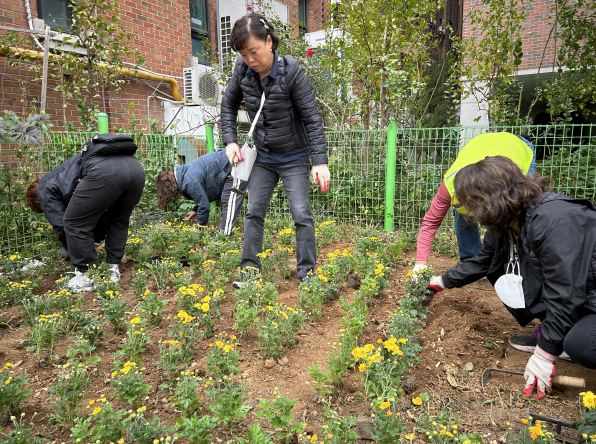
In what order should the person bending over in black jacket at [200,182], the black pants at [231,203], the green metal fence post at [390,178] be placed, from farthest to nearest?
the green metal fence post at [390,178]
the person bending over in black jacket at [200,182]
the black pants at [231,203]

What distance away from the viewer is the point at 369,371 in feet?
6.43

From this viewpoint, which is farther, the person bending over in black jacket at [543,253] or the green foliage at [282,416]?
the person bending over in black jacket at [543,253]

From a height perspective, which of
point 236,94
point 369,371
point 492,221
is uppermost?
point 236,94

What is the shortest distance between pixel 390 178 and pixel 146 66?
194 inches

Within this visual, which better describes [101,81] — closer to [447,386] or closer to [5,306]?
[5,306]

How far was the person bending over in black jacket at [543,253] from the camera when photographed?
189 cm

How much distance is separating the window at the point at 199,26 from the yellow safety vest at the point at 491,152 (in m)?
8.24

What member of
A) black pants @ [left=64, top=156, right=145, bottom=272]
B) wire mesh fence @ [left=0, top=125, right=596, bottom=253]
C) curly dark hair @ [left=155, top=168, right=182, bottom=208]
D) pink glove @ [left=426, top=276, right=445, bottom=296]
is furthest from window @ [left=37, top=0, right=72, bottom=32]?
pink glove @ [left=426, top=276, right=445, bottom=296]

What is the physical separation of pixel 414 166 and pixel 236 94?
2.83 metres

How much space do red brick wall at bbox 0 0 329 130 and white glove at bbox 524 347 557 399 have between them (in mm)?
6896

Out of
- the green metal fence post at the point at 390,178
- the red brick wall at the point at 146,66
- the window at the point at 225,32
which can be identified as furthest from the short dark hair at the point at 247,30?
the window at the point at 225,32

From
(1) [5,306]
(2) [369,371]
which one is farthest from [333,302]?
(1) [5,306]

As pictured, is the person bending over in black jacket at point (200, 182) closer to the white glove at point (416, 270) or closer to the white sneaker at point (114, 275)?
the white sneaker at point (114, 275)

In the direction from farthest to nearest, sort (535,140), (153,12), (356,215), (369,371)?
(153,12)
(356,215)
(535,140)
(369,371)
